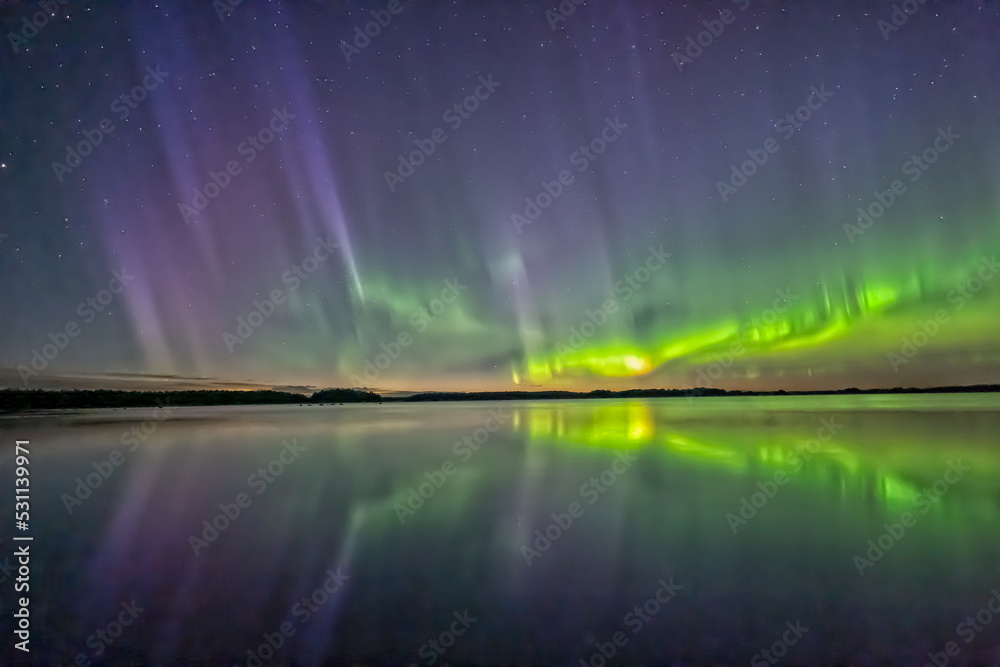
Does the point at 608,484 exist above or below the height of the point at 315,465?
below

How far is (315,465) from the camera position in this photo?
1401cm

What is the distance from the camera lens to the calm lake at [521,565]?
4.50m

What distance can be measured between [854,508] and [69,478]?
58.4ft

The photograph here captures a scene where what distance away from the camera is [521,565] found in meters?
6.16

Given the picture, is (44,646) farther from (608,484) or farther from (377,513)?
(608,484)

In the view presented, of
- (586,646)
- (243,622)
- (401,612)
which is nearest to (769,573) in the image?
(586,646)

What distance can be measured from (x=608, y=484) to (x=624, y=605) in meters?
5.44

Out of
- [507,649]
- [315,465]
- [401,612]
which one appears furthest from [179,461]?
[507,649]

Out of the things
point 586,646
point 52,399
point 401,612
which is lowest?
point 586,646

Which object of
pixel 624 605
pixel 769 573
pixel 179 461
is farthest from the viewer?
pixel 179 461

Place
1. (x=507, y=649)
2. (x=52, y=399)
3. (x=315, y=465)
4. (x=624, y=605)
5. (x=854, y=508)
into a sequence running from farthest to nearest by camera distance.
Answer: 1. (x=52, y=399)
2. (x=315, y=465)
3. (x=854, y=508)
4. (x=624, y=605)
5. (x=507, y=649)

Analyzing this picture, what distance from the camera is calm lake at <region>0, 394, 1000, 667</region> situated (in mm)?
4504

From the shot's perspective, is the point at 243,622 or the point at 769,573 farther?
the point at 769,573

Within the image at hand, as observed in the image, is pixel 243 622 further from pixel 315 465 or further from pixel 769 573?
pixel 315 465
